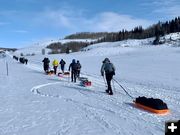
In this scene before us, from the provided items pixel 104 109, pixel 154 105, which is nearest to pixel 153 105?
pixel 154 105

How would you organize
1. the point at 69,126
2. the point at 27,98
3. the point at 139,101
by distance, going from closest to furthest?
the point at 69,126 → the point at 139,101 → the point at 27,98

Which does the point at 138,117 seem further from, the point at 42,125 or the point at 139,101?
the point at 42,125

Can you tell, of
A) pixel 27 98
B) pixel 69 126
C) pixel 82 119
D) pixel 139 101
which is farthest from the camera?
pixel 27 98

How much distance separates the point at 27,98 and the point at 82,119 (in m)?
6.19

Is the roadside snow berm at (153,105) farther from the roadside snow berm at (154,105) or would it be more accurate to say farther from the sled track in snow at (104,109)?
the sled track in snow at (104,109)

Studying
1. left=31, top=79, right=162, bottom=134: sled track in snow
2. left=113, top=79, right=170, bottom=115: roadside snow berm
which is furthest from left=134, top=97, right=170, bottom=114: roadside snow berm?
left=31, top=79, right=162, bottom=134: sled track in snow

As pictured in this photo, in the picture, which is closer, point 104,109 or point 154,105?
point 154,105

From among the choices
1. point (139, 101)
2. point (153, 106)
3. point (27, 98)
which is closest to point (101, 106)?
point (139, 101)

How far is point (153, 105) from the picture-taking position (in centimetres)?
1191

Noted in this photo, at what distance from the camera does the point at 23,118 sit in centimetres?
1146

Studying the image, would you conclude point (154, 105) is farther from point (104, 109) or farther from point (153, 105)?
point (104, 109)

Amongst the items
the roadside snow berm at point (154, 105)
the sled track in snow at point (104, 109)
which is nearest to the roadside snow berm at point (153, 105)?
the roadside snow berm at point (154, 105)

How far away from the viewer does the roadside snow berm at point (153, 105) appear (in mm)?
11562

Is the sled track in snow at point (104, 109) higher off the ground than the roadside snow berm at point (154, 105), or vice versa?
the roadside snow berm at point (154, 105)
